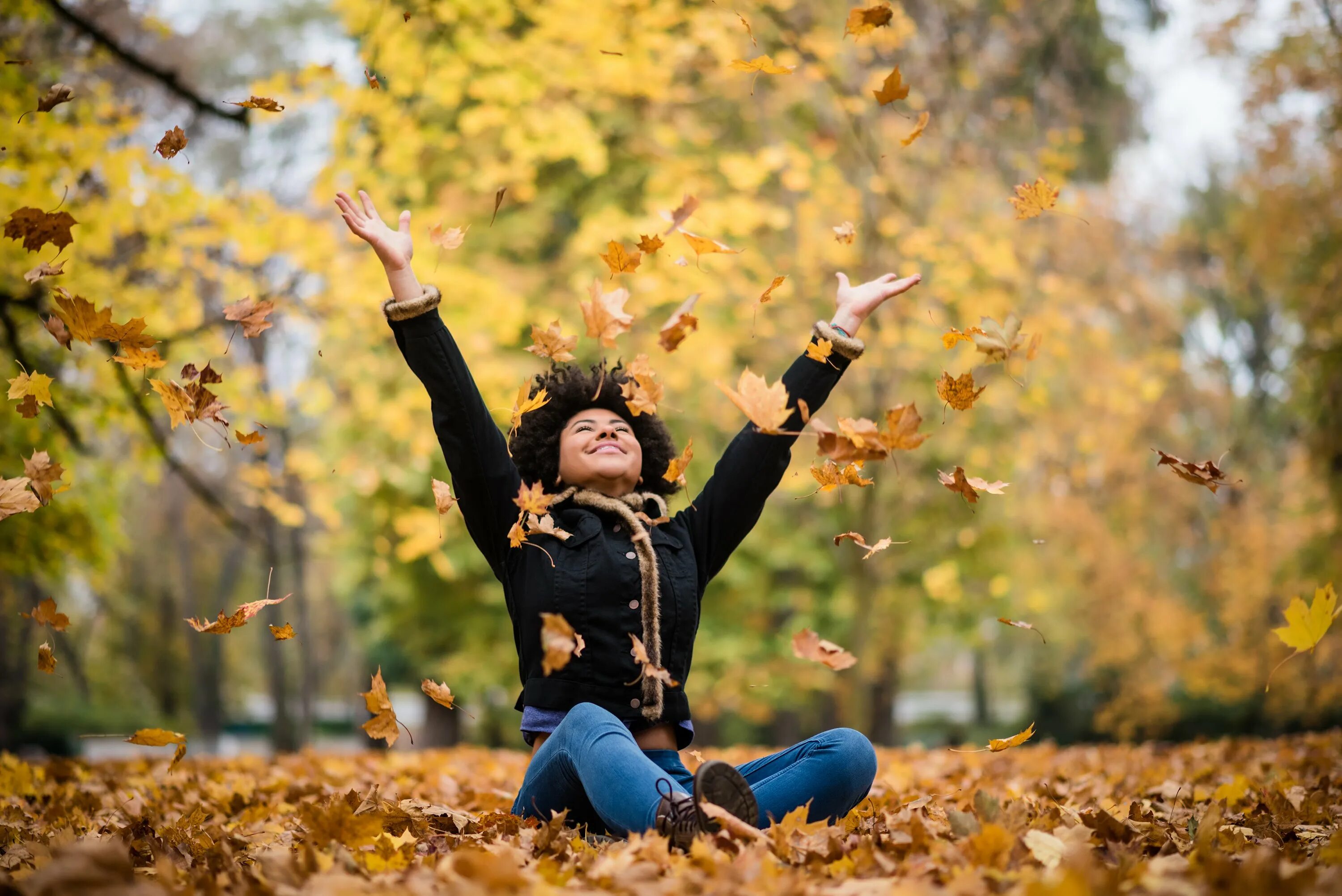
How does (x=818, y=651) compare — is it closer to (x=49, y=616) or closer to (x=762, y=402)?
(x=762, y=402)

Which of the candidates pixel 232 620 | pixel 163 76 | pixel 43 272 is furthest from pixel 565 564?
pixel 163 76

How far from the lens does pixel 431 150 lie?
9.07m

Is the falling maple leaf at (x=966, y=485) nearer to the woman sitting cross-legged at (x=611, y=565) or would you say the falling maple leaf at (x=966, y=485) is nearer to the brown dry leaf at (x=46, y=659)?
the woman sitting cross-legged at (x=611, y=565)

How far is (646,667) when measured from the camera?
2457 millimetres

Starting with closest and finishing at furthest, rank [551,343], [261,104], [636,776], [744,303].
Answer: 1. [636,776]
2. [551,343]
3. [261,104]
4. [744,303]

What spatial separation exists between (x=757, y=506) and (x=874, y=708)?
12.4 metres

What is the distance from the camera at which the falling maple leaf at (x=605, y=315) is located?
2529mm

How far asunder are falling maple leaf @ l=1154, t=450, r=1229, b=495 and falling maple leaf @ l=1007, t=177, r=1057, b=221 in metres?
0.70

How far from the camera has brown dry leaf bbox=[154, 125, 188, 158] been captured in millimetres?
2689

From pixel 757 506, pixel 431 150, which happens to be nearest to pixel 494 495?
pixel 757 506

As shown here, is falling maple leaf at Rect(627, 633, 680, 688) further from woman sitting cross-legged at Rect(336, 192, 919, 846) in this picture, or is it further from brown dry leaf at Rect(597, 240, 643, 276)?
brown dry leaf at Rect(597, 240, 643, 276)

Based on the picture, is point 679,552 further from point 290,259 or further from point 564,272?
point 564,272

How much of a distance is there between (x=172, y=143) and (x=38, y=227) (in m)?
0.39

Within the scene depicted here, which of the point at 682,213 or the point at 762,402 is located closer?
the point at 762,402
